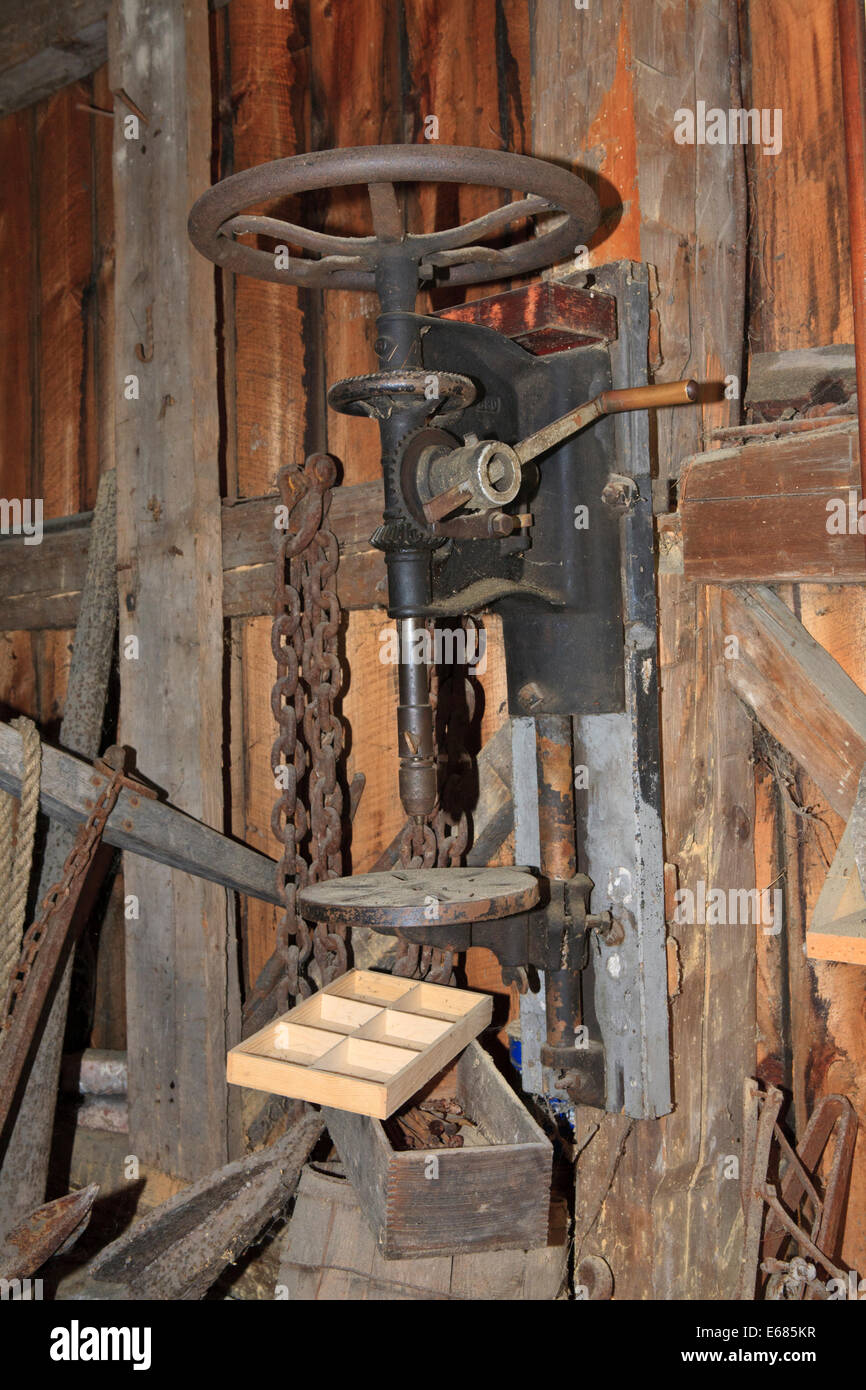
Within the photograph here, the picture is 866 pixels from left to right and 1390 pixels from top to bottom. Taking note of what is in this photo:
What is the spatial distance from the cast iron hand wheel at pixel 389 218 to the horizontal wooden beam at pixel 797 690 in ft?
1.87

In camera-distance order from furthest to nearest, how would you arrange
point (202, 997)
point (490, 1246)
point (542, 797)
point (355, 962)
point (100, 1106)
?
point (100, 1106) < point (202, 997) < point (355, 962) < point (542, 797) < point (490, 1246)

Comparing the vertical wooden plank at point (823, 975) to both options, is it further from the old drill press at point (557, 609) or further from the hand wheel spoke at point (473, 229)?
the hand wheel spoke at point (473, 229)

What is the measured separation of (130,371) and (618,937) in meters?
1.57

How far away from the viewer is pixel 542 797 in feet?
5.24

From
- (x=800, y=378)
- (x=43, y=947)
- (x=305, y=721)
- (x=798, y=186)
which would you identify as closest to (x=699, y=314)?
(x=800, y=378)

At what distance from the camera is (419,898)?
1333 millimetres

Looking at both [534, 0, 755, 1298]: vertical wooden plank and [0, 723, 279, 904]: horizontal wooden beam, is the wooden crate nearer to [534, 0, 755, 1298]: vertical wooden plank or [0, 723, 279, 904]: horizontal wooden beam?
[534, 0, 755, 1298]: vertical wooden plank

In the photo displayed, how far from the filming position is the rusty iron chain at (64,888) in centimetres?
206

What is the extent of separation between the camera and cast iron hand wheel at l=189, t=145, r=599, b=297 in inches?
50.1

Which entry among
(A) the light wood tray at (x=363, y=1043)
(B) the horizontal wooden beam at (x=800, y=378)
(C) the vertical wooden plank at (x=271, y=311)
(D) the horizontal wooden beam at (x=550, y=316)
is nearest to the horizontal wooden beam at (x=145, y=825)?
(A) the light wood tray at (x=363, y=1043)

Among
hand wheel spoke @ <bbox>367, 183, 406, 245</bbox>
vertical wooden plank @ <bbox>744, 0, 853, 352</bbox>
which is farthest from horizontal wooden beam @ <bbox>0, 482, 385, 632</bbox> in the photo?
vertical wooden plank @ <bbox>744, 0, 853, 352</bbox>

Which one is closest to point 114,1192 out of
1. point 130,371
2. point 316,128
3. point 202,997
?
point 202,997

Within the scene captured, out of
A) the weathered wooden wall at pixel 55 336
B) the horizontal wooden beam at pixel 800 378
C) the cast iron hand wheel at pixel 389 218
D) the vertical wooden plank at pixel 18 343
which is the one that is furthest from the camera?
the vertical wooden plank at pixel 18 343

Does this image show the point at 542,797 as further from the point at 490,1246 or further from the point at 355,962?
the point at 355,962
